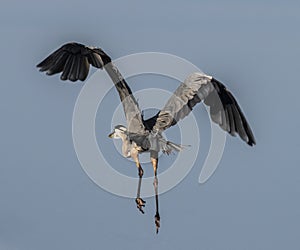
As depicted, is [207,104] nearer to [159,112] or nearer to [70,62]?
[159,112]

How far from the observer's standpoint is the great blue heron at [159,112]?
668 inches

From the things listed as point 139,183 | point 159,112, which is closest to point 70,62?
point 159,112

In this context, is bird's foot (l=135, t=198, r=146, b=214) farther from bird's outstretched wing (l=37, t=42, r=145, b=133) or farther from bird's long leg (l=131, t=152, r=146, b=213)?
bird's outstretched wing (l=37, t=42, r=145, b=133)

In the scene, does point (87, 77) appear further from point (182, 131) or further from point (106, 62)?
point (182, 131)

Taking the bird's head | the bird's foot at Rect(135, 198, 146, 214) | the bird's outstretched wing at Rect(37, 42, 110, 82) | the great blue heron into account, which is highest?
the bird's outstretched wing at Rect(37, 42, 110, 82)

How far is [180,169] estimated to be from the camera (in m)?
17.5

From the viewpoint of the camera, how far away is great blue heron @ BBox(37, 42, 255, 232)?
17.0 metres

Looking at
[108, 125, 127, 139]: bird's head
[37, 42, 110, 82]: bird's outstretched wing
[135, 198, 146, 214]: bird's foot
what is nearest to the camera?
[135, 198, 146, 214]: bird's foot

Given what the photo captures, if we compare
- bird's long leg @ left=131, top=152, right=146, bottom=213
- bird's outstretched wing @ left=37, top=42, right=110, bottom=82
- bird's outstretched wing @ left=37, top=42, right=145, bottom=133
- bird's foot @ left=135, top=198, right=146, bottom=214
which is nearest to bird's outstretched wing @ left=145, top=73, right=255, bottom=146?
bird's long leg @ left=131, top=152, right=146, bottom=213

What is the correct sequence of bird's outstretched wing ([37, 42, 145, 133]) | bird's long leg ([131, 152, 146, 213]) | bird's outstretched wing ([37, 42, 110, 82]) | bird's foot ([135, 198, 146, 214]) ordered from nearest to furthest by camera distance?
bird's foot ([135, 198, 146, 214])
bird's long leg ([131, 152, 146, 213])
bird's outstretched wing ([37, 42, 145, 133])
bird's outstretched wing ([37, 42, 110, 82])

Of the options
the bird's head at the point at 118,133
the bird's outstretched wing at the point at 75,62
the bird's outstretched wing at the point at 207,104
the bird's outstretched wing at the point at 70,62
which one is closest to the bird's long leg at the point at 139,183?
the bird's head at the point at 118,133

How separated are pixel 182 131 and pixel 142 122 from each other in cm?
119

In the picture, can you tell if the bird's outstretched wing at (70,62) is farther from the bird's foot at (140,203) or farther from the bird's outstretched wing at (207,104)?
the bird's foot at (140,203)

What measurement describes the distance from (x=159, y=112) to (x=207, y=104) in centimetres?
123
